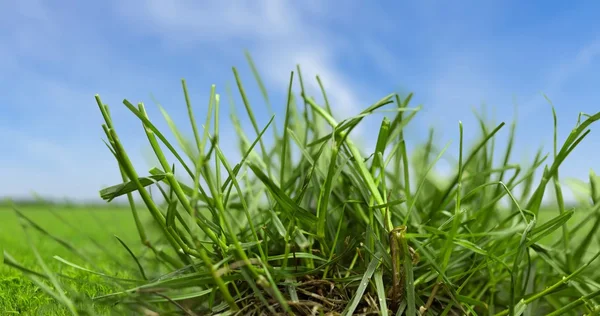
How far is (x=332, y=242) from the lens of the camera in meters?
0.46

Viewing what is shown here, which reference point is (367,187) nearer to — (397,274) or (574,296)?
(397,274)

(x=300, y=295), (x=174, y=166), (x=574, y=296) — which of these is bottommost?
(x=574, y=296)

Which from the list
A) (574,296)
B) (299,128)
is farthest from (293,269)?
(574,296)

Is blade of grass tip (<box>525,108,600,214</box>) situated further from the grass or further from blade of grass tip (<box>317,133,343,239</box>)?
blade of grass tip (<box>317,133,343,239</box>)

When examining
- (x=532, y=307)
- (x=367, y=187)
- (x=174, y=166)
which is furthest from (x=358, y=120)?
(x=532, y=307)

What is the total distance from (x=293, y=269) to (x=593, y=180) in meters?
0.38

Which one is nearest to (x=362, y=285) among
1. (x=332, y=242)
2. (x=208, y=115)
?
(x=332, y=242)

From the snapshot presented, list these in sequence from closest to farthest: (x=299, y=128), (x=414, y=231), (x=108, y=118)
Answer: (x=108, y=118)
(x=414, y=231)
(x=299, y=128)

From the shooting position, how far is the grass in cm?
39

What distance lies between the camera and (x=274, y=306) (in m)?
0.41

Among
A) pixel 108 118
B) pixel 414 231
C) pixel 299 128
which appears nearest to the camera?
pixel 108 118

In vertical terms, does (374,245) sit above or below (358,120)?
below

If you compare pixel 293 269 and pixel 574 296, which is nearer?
pixel 293 269

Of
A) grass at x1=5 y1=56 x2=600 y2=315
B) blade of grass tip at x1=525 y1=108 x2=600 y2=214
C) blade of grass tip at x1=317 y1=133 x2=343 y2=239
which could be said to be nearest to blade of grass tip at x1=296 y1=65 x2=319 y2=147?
grass at x1=5 y1=56 x2=600 y2=315
